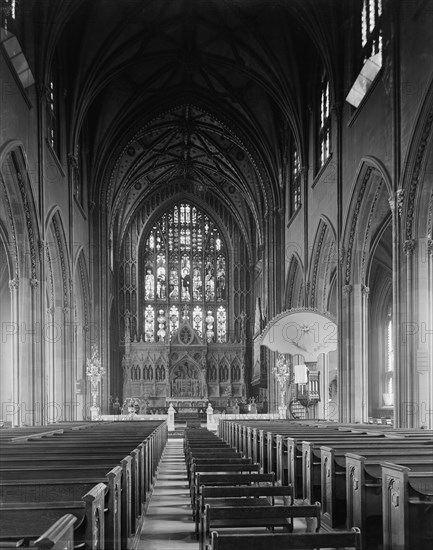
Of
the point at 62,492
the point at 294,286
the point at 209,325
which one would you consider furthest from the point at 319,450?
the point at 209,325

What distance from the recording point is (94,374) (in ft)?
114

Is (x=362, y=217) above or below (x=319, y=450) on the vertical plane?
above

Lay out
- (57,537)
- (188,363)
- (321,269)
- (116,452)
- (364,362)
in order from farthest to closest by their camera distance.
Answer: (188,363) < (321,269) < (364,362) < (116,452) < (57,537)

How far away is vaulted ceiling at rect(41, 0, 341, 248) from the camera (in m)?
28.1

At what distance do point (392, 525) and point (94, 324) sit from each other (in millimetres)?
30615

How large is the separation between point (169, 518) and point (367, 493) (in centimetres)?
320

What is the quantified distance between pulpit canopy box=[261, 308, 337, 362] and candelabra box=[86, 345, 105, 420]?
12310mm

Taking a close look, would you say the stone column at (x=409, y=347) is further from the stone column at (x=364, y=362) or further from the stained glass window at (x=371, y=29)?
the stained glass window at (x=371, y=29)

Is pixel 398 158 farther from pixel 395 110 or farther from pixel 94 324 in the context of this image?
pixel 94 324

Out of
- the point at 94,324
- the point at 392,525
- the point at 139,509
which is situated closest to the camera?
the point at 392,525

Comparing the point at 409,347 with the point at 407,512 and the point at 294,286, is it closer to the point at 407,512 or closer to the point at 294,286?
the point at 407,512

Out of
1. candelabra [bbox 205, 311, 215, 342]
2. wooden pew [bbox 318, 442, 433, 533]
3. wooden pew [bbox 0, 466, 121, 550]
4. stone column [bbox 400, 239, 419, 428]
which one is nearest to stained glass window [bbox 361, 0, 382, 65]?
stone column [bbox 400, 239, 419, 428]

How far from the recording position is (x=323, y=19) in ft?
80.9

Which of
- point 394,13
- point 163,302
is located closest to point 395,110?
point 394,13
